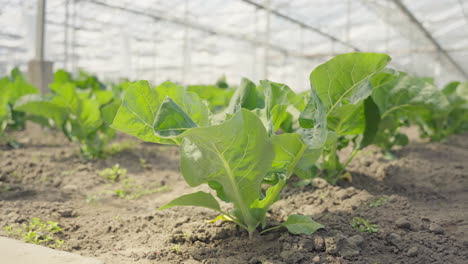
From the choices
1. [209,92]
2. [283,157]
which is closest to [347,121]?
[283,157]

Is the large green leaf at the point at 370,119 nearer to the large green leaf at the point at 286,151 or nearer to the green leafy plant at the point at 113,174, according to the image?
the large green leaf at the point at 286,151

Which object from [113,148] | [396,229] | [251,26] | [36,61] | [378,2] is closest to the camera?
[396,229]

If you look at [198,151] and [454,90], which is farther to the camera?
[454,90]

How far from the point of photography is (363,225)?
162 cm

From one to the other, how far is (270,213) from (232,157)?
609 millimetres

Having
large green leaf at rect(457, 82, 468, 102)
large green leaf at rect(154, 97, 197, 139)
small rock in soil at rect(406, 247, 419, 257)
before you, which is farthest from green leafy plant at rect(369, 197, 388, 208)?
large green leaf at rect(457, 82, 468, 102)

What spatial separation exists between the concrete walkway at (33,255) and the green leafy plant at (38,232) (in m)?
0.09

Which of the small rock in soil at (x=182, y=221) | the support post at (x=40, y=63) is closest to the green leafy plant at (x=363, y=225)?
the small rock in soil at (x=182, y=221)

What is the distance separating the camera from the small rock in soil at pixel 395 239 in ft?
4.81

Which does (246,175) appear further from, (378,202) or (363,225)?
(378,202)

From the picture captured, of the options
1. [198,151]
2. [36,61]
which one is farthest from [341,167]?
[36,61]

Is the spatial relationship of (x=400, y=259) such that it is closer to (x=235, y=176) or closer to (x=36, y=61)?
(x=235, y=176)

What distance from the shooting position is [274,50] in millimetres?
21078

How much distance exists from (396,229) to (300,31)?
58.5 ft
